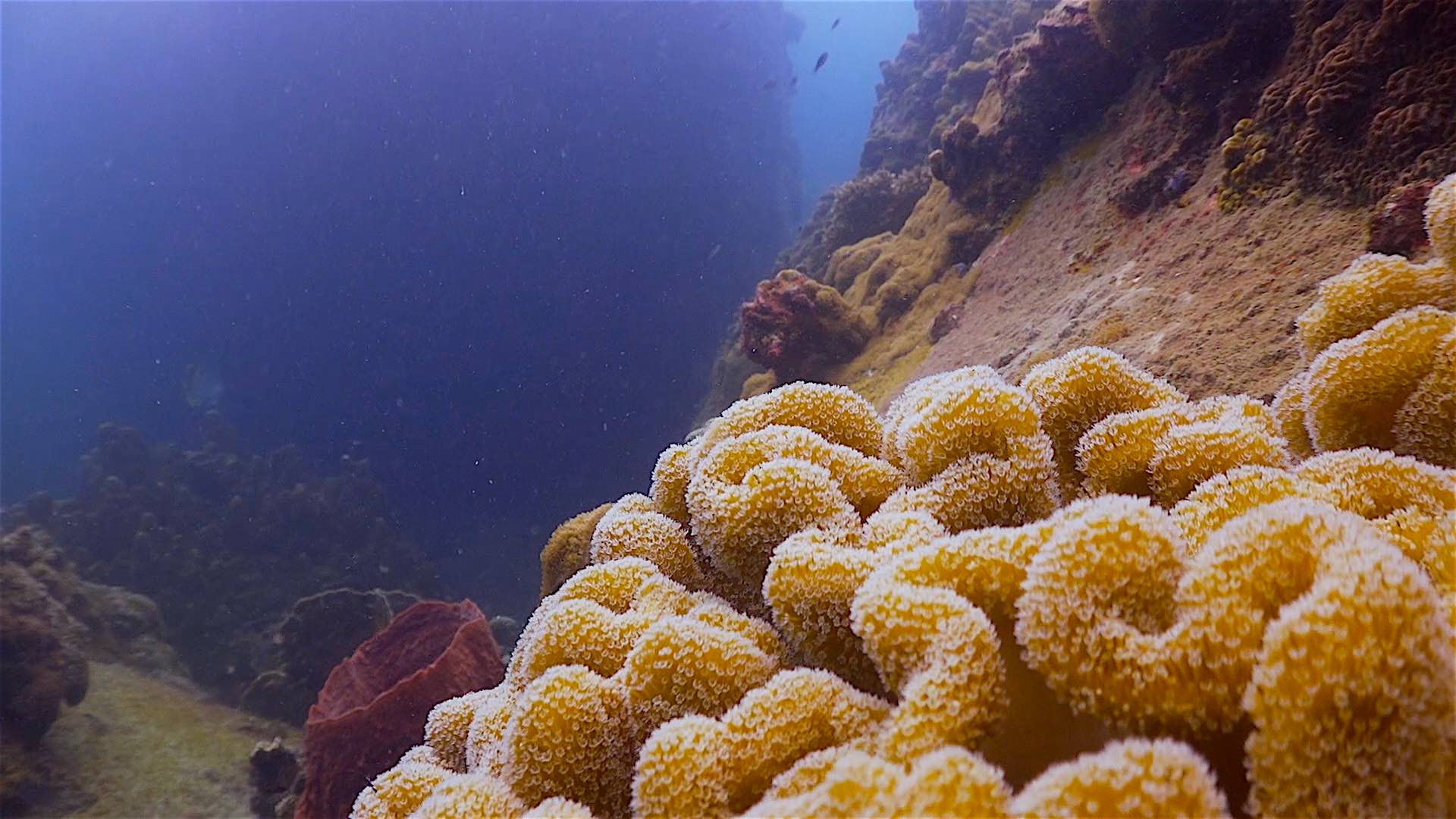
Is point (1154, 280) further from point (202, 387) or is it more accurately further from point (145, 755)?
point (202, 387)

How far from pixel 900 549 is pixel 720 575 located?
0.67 meters

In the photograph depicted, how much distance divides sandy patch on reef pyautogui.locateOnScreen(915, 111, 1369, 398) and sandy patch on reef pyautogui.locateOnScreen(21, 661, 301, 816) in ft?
29.1

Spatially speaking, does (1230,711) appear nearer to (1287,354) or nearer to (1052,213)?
(1287,354)

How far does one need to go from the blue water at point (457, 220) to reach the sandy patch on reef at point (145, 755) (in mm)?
12421

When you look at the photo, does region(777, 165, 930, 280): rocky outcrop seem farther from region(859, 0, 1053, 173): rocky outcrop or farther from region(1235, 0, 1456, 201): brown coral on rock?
region(1235, 0, 1456, 201): brown coral on rock

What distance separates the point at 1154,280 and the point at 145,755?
1108 cm

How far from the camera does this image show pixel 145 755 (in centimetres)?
779

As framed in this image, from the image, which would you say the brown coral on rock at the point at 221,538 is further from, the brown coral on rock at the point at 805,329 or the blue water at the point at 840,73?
the blue water at the point at 840,73

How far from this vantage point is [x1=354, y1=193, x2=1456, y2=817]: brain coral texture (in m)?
0.80

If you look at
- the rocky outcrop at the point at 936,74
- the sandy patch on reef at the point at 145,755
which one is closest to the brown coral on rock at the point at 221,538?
the sandy patch on reef at the point at 145,755

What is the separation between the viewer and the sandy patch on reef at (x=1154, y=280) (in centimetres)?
296

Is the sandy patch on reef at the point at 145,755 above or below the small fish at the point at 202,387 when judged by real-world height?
below

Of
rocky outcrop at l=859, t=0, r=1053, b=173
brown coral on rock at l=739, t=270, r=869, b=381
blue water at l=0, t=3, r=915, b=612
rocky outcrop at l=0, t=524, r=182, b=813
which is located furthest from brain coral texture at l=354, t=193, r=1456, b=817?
blue water at l=0, t=3, r=915, b=612

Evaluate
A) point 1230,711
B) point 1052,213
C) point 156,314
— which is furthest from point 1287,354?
point 156,314
